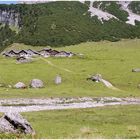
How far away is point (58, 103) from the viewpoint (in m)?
74.4

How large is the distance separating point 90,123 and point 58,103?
26889mm

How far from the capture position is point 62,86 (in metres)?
93.9

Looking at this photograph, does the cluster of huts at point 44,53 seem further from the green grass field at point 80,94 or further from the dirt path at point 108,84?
the dirt path at point 108,84

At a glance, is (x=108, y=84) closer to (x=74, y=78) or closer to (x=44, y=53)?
(x=74, y=78)

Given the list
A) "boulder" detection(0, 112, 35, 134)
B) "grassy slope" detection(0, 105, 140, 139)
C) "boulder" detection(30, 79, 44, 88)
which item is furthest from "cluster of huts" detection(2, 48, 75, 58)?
"boulder" detection(0, 112, 35, 134)

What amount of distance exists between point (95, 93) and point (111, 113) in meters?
27.0

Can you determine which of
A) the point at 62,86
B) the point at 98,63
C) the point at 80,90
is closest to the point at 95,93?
the point at 80,90

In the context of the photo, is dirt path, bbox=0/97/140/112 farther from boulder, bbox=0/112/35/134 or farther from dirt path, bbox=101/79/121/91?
boulder, bbox=0/112/35/134

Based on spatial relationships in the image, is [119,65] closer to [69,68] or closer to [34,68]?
[69,68]

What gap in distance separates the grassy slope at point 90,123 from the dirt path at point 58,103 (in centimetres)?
811

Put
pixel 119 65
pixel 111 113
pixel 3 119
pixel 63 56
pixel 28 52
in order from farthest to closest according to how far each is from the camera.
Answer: pixel 28 52
pixel 63 56
pixel 119 65
pixel 111 113
pixel 3 119

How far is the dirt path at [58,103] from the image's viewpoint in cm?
6777

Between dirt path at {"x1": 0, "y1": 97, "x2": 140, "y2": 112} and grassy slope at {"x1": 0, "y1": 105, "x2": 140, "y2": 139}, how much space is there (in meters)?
8.11

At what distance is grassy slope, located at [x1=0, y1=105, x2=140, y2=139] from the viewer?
37.2 metres
